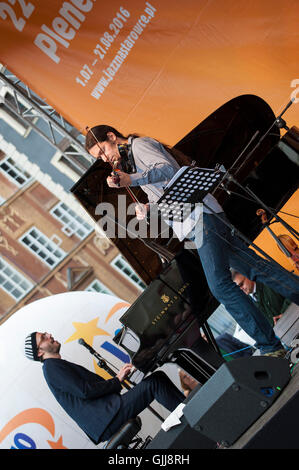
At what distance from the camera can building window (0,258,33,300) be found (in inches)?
873

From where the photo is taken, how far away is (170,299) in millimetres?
4656

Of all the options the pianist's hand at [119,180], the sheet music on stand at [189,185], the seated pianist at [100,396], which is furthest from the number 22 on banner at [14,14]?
the seated pianist at [100,396]

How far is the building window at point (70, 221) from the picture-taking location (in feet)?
78.6

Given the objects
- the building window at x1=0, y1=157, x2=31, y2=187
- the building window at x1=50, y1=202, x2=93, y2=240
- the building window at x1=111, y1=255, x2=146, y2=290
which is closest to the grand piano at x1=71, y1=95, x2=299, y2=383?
the building window at x1=111, y1=255, x2=146, y2=290

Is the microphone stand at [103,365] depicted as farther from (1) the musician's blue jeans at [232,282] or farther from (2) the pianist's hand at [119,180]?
(2) the pianist's hand at [119,180]

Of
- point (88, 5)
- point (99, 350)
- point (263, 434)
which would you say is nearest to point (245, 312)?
point (263, 434)

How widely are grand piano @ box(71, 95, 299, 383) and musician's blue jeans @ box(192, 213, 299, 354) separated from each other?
421 mm

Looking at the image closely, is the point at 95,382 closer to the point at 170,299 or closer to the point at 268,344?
the point at 170,299

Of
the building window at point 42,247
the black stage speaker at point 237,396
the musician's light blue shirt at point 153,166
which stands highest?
the musician's light blue shirt at point 153,166

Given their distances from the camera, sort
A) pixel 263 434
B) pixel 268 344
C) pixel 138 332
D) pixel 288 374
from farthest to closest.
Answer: pixel 138 332 → pixel 268 344 → pixel 288 374 → pixel 263 434

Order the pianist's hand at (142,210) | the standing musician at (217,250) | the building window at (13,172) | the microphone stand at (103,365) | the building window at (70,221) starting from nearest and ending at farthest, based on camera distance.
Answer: the standing musician at (217,250), the pianist's hand at (142,210), the microphone stand at (103,365), the building window at (70,221), the building window at (13,172)

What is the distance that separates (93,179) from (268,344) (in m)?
2.08

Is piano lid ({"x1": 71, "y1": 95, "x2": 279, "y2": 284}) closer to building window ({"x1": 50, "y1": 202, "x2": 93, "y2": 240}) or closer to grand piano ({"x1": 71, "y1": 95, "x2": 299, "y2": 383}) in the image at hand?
grand piano ({"x1": 71, "y1": 95, "x2": 299, "y2": 383})

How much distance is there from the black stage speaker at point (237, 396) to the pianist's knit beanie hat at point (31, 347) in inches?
95.4
